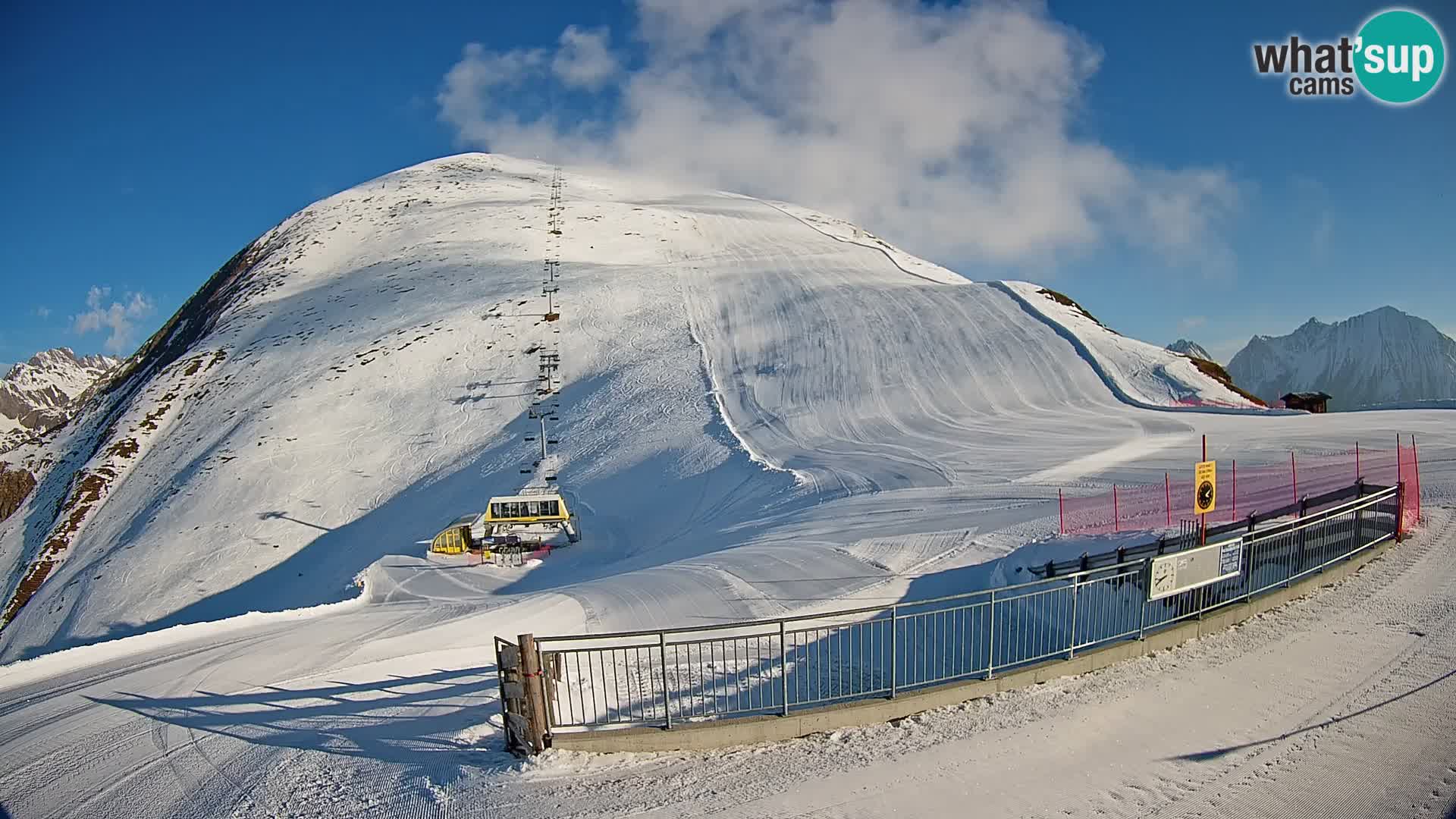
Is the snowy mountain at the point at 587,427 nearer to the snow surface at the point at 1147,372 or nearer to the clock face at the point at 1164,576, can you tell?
the snow surface at the point at 1147,372

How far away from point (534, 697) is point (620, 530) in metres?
19.7

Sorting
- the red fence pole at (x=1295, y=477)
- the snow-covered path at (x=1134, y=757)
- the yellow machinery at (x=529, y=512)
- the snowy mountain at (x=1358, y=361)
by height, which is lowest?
the snow-covered path at (x=1134, y=757)

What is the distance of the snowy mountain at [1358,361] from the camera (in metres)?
137

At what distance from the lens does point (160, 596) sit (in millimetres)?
28484

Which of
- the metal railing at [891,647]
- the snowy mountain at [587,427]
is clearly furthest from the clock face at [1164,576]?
the snowy mountain at [587,427]

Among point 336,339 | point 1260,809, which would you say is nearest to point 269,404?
point 336,339

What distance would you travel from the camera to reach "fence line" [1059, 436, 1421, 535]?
16922mm

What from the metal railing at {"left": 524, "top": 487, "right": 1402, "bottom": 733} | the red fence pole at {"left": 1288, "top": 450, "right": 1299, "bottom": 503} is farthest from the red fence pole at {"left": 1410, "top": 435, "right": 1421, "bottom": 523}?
the metal railing at {"left": 524, "top": 487, "right": 1402, "bottom": 733}

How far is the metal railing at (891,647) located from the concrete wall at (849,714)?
0.50ft

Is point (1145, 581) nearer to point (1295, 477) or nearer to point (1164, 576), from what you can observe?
point (1164, 576)

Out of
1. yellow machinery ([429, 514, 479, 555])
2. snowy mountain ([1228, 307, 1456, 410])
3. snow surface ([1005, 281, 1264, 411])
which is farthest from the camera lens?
snowy mountain ([1228, 307, 1456, 410])

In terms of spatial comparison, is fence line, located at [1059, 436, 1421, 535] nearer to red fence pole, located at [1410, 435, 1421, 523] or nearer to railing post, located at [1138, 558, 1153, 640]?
red fence pole, located at [1410, 435, 1421, 523]

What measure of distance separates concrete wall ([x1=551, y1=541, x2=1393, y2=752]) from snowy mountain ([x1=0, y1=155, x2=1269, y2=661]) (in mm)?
5493

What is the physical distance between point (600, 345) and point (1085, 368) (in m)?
24.8
